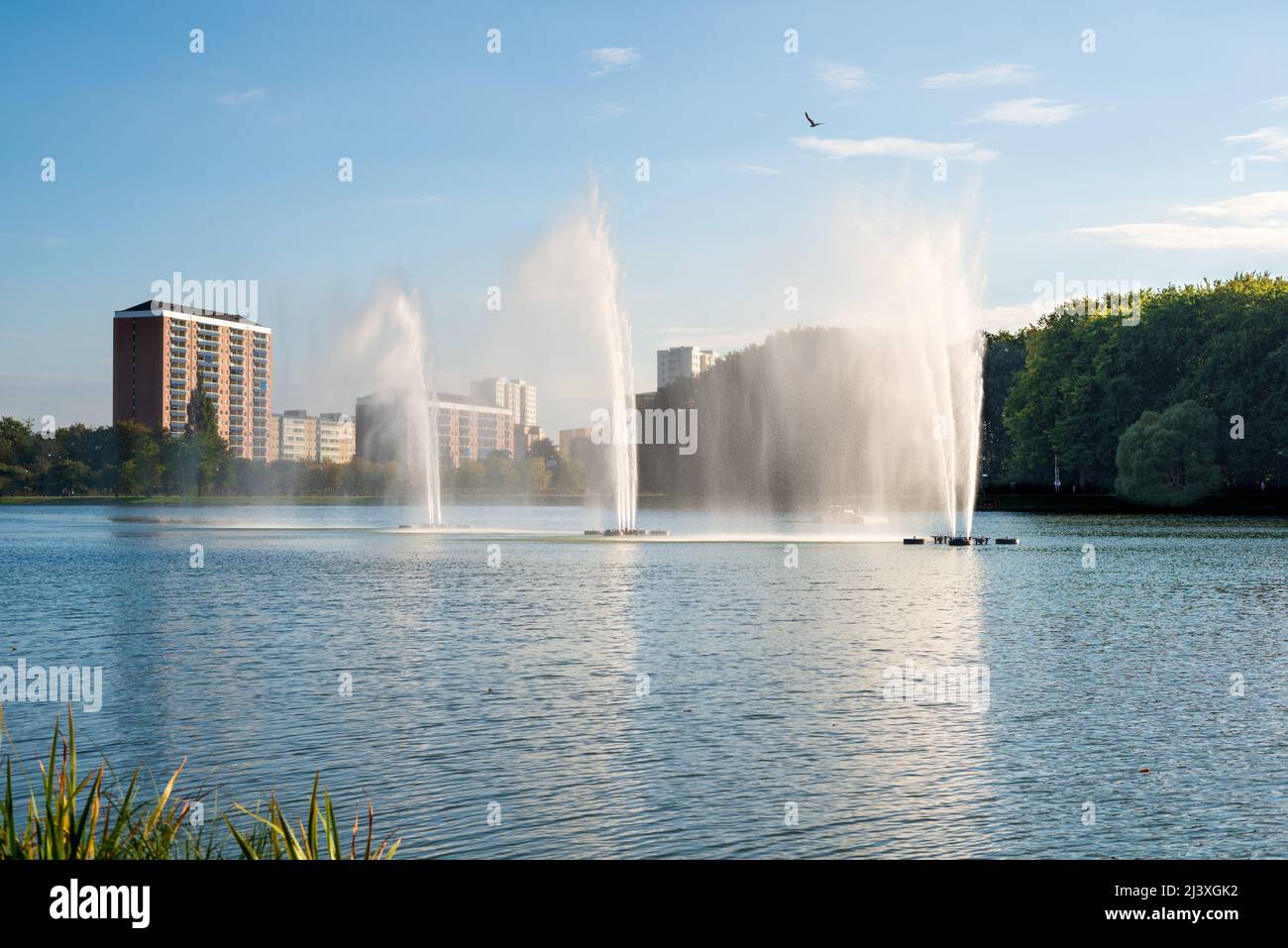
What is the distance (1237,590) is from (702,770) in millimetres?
33593

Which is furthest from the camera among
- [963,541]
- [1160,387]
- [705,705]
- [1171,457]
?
[1160,387]

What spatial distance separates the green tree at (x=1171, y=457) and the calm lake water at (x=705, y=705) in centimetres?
5731

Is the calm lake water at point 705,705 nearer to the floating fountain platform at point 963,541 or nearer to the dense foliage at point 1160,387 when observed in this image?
the floating fountain platform at point 963,541

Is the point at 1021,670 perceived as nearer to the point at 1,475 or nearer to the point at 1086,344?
the point at 1086,344

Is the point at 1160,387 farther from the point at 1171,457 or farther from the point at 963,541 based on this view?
the point at 963,541

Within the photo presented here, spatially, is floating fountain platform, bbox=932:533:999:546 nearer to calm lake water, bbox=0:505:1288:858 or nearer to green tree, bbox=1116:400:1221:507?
calm lake water, bbox=0:505:1288:858

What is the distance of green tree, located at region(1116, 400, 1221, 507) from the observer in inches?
4114

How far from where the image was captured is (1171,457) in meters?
104

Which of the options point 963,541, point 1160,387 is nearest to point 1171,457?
point 1160,387

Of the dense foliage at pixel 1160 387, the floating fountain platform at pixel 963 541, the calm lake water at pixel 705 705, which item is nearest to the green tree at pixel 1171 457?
the dense foliage at pixel 1160 387

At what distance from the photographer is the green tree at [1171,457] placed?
10450cm

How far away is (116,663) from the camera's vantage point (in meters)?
27.6

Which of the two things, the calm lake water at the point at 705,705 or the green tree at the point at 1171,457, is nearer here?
the calm lake water at the point at 705,705

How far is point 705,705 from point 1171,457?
92.6 meters
